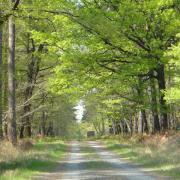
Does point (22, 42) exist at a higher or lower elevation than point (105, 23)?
higher

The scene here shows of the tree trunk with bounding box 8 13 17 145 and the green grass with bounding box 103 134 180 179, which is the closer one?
the green grass with bounding box 103 134 180 179

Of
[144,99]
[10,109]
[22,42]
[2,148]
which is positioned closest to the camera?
[2,148]

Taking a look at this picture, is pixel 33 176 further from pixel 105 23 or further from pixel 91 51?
pixel 91 51

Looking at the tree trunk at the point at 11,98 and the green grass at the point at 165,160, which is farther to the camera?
the tree trunk at the point at 11,98

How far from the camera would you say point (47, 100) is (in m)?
41.2

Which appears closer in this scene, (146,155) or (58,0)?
(146,155)

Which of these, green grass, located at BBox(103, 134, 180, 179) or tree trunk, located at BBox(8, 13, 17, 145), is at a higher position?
tree trunk, located at BBox(8, 13, 17, 145)

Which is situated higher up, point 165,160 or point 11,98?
point 11,98

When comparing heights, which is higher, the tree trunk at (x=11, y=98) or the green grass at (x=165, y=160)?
the tree trunk at (x=11, y=98)

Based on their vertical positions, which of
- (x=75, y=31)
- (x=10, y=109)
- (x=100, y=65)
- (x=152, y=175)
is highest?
(x=75, y=31)

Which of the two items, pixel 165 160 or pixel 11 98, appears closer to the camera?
pixel 165 160

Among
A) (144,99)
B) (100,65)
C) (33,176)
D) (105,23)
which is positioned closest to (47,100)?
(144,99)

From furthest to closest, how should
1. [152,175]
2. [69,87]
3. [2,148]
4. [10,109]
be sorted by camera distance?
[69,87], [10,109], [2,148], [152,175]

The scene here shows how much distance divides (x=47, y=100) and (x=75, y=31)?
51.2 feet
